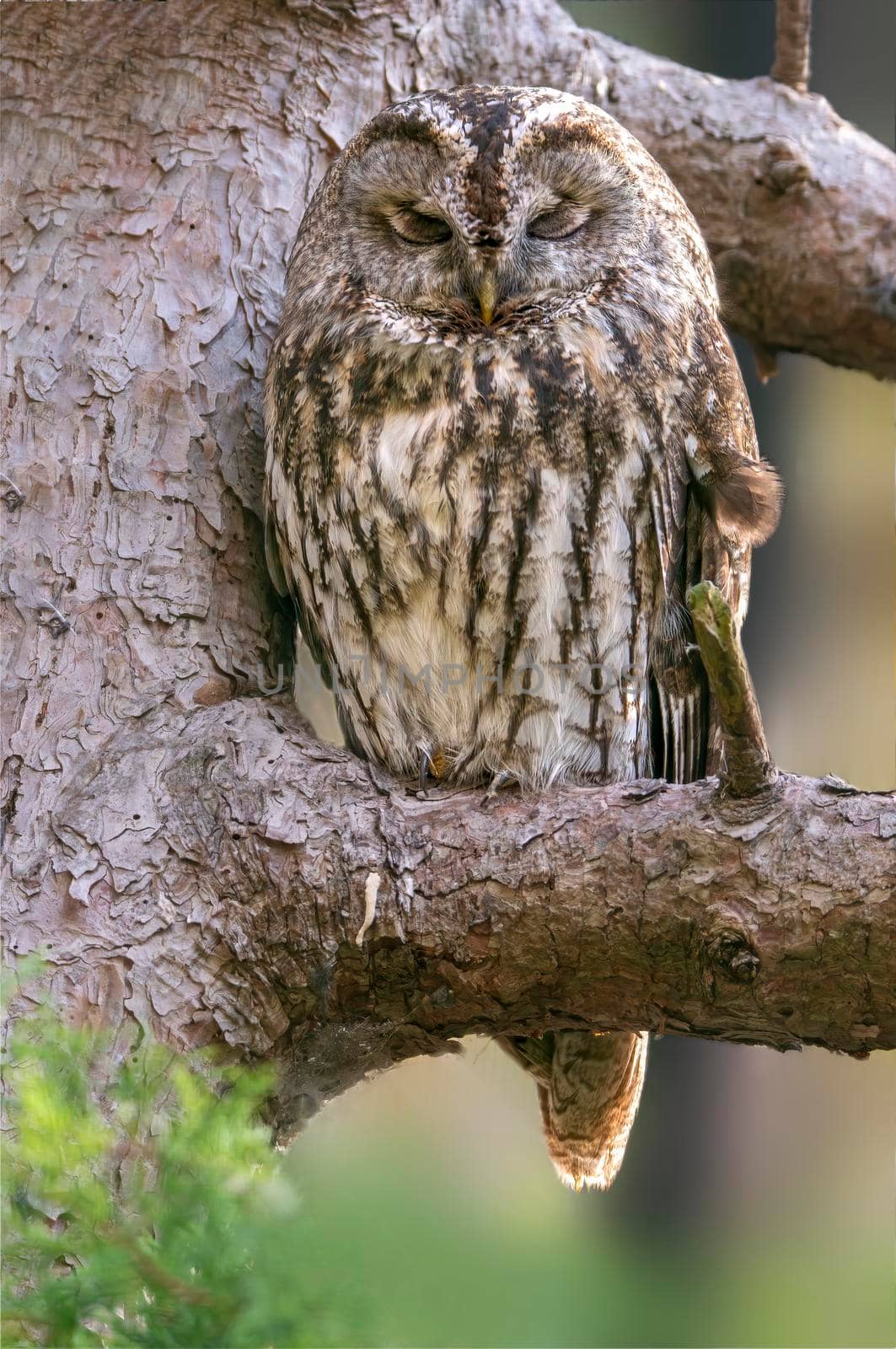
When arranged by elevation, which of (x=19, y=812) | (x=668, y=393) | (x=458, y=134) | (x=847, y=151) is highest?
(x=847, y=151)

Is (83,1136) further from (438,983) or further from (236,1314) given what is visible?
(438,983)

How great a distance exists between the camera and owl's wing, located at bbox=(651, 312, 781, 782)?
77.9 inches

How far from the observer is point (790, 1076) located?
140 inches

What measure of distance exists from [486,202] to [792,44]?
1.17 metres

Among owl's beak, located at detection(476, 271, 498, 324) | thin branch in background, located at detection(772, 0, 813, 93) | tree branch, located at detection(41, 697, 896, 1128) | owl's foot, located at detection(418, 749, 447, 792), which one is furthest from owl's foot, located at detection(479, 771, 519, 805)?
thin branch in background, located at detection(772, 0, 813, 93)

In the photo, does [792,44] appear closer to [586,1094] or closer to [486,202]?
[486,202]

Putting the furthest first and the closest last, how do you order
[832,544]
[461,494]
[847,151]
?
1. [832,544]
2. [847,151]
3. [461,494]

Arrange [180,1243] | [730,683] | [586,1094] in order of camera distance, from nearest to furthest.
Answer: [180,1243] < [730,683] < [586,1094]

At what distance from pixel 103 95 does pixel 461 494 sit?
923 mm

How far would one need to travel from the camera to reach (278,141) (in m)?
2.28

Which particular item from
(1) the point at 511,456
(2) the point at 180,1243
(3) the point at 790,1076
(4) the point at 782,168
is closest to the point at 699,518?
(1) the point at 511,456

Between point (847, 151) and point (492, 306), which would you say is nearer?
point (492, 306)

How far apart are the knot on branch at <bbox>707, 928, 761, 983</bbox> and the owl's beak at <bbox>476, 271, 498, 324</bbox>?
3.19 feet

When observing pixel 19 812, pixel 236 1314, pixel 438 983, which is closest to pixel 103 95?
pixel 19 812
